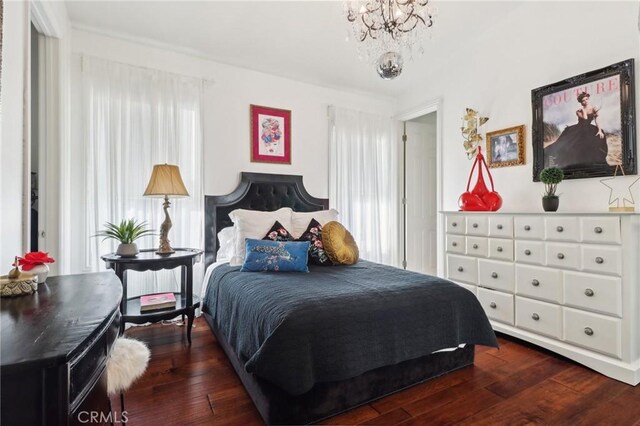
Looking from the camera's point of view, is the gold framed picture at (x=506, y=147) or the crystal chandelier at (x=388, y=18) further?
the gold framed picture at (x=506, y=147)

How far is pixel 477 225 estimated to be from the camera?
9.41ft

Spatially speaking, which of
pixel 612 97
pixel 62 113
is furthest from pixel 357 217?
pixel 62 113

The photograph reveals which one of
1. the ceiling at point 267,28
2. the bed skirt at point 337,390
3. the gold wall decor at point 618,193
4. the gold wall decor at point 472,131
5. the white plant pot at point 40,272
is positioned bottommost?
the bed skirt at point 337,390

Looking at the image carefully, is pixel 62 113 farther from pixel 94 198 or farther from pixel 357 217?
pixel 357 217

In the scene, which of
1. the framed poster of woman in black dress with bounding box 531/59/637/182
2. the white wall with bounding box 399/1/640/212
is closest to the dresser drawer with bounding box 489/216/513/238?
the white wall with bounding box 399/1/640/212

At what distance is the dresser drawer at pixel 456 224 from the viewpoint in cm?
301

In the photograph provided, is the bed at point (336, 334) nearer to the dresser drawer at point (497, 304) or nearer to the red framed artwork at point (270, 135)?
the dresser drawer at point (497, 304)

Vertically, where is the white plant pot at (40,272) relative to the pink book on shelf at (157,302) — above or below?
above

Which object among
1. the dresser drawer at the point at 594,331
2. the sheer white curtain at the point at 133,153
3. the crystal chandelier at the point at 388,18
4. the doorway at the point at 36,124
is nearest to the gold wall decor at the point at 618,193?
the dresser drawer at the point at 594,331

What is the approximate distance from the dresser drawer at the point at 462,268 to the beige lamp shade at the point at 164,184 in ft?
8.47

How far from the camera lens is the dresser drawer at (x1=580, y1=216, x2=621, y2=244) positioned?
201 cm

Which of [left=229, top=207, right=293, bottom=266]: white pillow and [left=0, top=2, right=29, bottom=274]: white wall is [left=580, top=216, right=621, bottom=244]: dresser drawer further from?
[left=0, top=2, right=29, bottom=274]: white wall

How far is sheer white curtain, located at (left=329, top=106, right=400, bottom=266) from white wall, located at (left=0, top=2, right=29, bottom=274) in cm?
293

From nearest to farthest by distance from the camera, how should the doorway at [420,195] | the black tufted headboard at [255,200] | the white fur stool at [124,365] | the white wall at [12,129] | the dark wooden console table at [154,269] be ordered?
the white fur stool at [124,365]
the white wall at [12,129]
the dark wooden console table at [154,269]
the black tufted headboard at [255,200]
the doorway at [420,195]
